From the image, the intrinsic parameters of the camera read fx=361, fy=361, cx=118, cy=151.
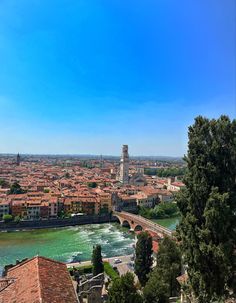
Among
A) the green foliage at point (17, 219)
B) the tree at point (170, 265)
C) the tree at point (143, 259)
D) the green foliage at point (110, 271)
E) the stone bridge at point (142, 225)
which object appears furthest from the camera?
the green foliage at point (17, 219)

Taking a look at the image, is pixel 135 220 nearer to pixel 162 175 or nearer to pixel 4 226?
pixel 4 226

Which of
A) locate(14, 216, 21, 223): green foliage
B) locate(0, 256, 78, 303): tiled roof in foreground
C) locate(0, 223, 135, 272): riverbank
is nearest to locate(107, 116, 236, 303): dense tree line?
locate(0, 256, 78, 303): tiled roof in foreground

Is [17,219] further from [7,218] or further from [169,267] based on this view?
[169,267]

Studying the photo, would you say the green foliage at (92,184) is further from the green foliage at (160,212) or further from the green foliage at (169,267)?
the green foliage at (169,267)

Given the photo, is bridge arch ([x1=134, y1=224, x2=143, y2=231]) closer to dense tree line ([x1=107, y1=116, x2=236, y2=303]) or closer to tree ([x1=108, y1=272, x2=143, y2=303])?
tree ([x1=108, y1=272, x2=143, y2=303])

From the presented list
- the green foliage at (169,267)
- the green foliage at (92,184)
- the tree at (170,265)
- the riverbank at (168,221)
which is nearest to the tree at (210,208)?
the green foliage at (169,267)

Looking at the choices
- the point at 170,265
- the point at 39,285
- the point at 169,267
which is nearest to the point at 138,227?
the point at 170,265

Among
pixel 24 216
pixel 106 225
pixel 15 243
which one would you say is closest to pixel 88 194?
pixel 106 225
